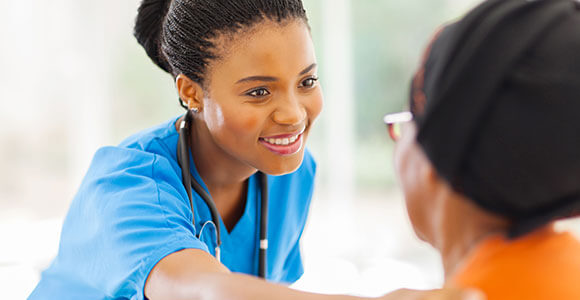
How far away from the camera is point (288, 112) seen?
1.22 metres

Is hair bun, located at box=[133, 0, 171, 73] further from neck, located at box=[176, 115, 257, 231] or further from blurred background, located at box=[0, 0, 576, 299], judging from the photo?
blurred background, located at box=[0, 0, 576, 299]

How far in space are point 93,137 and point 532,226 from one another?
3345mm

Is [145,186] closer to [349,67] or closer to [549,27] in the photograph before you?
[549,27]

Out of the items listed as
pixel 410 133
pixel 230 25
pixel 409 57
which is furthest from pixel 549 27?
pixel 409 57

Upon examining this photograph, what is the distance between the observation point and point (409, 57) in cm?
371

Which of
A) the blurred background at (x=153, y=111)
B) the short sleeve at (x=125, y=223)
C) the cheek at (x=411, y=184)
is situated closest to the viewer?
the cheek at (x=411, y=184)

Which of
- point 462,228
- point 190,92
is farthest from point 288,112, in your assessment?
point 462,228

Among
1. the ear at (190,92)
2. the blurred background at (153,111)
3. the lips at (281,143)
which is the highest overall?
the ear at (190,92)

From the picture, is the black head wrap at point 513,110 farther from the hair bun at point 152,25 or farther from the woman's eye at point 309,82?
the hair bun at point 152,25

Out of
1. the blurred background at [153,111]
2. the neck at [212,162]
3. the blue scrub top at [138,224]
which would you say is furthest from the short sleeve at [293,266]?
the blurred background at [153,111]

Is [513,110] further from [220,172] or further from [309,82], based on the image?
[220,172]

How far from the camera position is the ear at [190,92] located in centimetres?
131

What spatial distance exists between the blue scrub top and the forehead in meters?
0.24

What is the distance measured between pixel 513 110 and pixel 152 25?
1006mm
